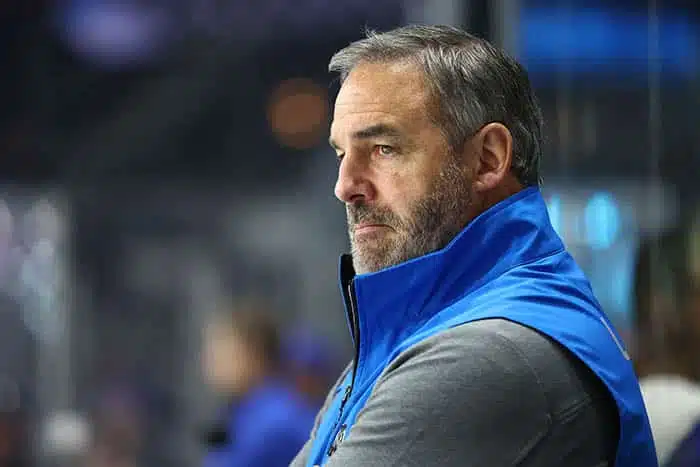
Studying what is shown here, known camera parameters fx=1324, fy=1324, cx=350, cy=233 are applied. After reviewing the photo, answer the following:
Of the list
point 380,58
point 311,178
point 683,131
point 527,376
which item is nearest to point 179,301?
point 311,178

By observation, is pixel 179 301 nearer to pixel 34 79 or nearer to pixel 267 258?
pixel 267 258

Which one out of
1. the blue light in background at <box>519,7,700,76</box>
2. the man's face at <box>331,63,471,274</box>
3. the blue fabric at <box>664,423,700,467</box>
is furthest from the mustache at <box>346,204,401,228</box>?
the blue light in background at <box>519,7,700,76</box>

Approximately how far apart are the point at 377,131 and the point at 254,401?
7.33 feet

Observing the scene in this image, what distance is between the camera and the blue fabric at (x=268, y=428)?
3.42m

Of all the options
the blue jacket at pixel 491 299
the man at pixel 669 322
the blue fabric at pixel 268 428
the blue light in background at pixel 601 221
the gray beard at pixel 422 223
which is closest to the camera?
the blue jacket at pixel 491 299

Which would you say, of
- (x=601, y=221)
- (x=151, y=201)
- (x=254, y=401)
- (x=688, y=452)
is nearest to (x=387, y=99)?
(x=688, y=452)

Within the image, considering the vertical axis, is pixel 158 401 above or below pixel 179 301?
below

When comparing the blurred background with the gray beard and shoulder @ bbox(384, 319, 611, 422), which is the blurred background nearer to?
the gray beard

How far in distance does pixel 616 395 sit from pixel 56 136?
3212mm

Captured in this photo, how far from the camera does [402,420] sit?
4.14 feet

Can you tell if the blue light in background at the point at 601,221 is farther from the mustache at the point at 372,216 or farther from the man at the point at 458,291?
the mustache at the point at 372,216

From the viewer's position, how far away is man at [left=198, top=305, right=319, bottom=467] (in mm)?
3438

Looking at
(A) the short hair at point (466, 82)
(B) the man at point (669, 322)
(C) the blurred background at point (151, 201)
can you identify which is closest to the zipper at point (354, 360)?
(A) the short hair at point (466, 82)

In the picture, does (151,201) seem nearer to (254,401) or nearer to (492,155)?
(254,401)
